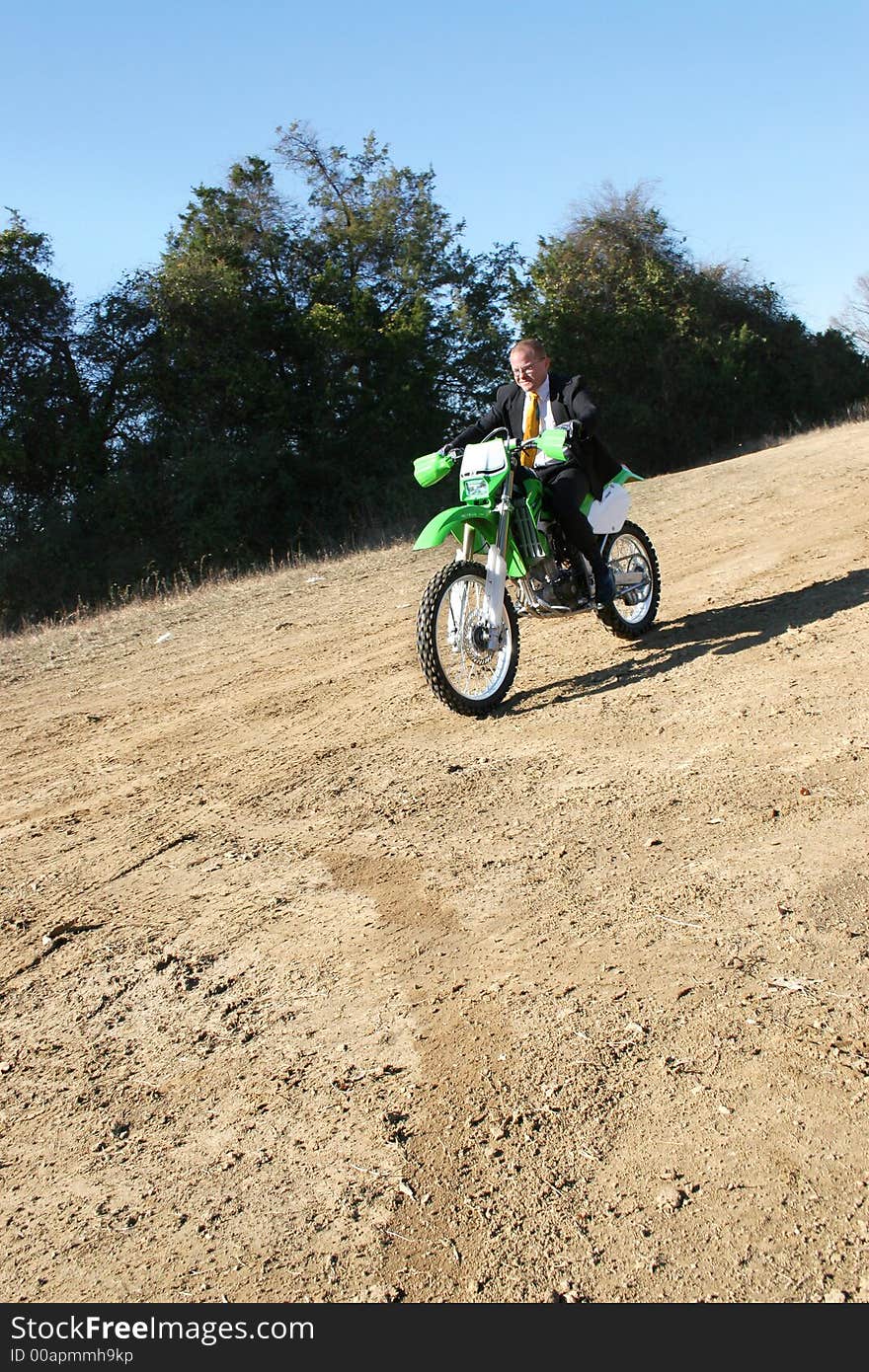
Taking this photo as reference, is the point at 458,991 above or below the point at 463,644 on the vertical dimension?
below

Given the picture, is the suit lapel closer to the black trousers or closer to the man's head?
the man's head

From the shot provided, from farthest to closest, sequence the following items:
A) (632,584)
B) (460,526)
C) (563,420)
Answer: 1. (632,584)
2. (563,420)
3. (460,526)

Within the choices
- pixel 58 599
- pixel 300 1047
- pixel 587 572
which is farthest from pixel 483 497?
pixel 58 599

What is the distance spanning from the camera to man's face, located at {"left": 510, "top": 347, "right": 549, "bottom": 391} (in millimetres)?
7117

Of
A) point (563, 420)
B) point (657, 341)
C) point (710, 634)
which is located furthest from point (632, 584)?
point (657, 341)

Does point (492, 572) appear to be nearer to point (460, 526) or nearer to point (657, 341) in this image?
point (460, 526)

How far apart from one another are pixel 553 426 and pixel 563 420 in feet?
0.37

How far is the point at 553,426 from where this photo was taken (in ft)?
23.3

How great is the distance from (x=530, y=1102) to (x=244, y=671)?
6049mm

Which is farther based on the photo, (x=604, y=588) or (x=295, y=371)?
(x=295, y=371)

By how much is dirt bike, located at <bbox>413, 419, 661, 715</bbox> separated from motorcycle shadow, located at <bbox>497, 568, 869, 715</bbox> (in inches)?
13.3

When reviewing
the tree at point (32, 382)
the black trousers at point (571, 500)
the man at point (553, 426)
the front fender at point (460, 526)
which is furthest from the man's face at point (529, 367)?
the tree at point (32, 382)

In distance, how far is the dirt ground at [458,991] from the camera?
2.76 metres
